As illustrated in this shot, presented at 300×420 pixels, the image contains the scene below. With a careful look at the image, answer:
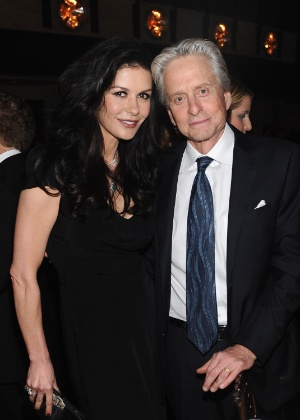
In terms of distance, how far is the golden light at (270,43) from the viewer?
44.7 ft

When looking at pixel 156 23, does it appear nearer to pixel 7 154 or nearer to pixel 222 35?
pixel 222 35

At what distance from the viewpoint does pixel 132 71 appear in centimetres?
212

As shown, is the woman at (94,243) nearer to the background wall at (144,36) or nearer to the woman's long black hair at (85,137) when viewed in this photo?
the woman's long black hair at (85,137)

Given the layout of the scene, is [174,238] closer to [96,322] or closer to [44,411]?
[96,322]

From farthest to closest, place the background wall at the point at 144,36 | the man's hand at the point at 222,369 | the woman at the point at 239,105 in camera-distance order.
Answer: the background wall at the point at 144,36 < the woman at the point at 239,105 < the man's hand at the point at 222,369

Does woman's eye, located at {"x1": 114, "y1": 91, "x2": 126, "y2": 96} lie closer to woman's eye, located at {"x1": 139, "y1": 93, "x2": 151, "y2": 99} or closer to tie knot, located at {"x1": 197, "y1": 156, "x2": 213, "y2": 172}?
woman's eye, located at {"x1": 139, "y1": 93, "x2": 151, "y2": 99}

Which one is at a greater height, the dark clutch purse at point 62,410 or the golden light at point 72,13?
the golden light at point 72,13

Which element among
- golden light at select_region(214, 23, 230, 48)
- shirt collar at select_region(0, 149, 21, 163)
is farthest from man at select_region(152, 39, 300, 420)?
golden light at select_region(214, 23, 230, 48)

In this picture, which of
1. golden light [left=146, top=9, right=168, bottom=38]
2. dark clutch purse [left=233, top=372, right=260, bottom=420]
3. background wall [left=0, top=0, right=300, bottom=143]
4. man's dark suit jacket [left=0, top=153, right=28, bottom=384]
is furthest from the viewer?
golden light [left=146, top=9, right=168, bottom=38]

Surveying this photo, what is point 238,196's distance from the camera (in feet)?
6.31

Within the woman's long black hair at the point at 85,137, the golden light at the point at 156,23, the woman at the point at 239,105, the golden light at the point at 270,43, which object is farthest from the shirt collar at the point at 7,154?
the golden light at the point at 270,43

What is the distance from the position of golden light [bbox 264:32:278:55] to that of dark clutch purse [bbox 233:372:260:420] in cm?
1325

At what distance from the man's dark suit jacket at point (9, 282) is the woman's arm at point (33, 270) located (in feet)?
1.40

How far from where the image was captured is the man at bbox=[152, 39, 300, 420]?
1881mm
